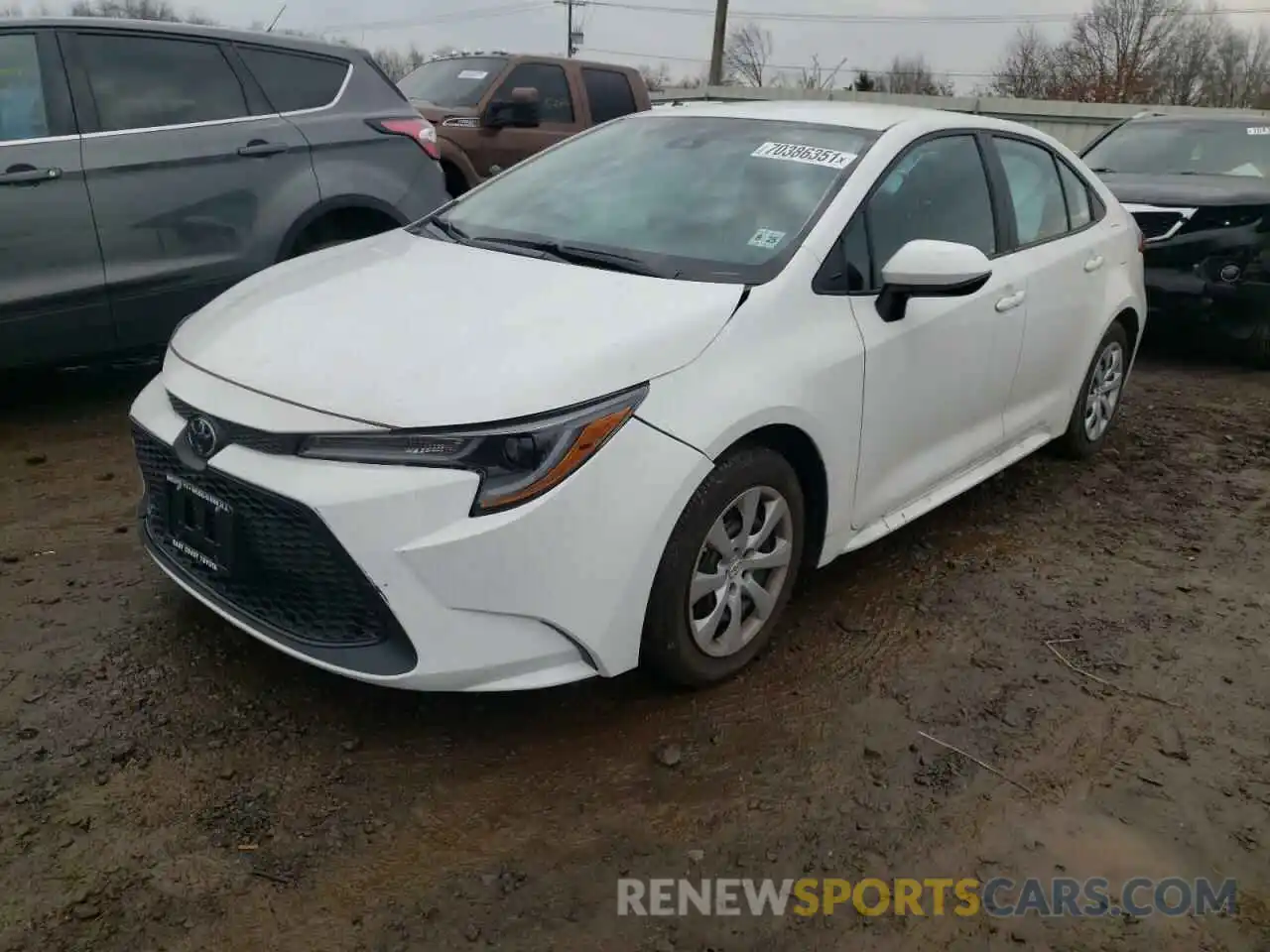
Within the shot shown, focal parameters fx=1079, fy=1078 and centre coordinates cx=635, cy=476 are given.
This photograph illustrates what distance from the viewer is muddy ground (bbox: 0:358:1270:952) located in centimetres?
225

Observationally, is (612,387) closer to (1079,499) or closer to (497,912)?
(497,912)

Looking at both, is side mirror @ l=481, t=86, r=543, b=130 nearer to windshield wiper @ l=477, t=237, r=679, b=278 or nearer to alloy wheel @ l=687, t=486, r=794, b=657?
windshield wiper @ l=477, t=237, r=679, b=278

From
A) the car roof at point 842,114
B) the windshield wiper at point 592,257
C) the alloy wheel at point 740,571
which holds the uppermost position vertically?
the car roof at point 842,114

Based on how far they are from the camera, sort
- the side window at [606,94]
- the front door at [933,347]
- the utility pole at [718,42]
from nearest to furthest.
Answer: the front door at [933,347], the side window at [606,94], the utility pole at [718,42]

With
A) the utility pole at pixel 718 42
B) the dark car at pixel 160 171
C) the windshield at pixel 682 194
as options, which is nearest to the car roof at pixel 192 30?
the dark car at pixel 160 171

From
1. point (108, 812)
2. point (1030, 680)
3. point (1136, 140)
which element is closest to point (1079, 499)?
point (1030, 680)

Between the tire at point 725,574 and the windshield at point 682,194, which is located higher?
the windshield at point 682,194

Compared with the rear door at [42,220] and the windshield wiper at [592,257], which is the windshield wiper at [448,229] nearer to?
the windshield wiper at [592,257]

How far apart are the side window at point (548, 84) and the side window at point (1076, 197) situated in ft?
20.4

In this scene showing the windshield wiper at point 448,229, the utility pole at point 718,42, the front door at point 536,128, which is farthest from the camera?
the utility pole at point 718,42

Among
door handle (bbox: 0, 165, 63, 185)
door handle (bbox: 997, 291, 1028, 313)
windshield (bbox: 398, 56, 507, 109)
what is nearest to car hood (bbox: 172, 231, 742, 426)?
door handle (bbox: 997, 291, 1028, 313)

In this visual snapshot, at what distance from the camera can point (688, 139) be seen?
3.75 m

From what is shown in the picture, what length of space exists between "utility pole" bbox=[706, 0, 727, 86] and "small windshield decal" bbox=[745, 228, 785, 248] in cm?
2672

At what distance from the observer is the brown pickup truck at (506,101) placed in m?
8.95
